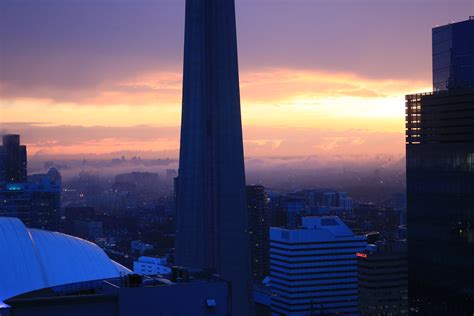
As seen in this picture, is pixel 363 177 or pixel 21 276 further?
pixel 363 177

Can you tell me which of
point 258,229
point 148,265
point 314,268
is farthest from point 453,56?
point 258,229

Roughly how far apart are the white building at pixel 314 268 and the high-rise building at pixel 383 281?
3.77 meters

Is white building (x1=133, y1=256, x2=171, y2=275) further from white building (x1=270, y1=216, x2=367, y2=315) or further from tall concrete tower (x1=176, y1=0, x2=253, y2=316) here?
tall concrete tower (x1=176, y1=0, x2=253, y2=316)

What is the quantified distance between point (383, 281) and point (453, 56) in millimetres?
37338

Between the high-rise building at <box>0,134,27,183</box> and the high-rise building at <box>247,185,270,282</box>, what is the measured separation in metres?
25.2

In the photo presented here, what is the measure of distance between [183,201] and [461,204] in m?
12.6

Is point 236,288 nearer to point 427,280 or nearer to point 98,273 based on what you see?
point 427,280

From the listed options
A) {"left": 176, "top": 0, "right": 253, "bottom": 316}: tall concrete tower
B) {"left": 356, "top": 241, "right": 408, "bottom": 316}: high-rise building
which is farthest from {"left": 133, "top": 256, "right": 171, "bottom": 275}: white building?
{"left": 176, "top": 0, "right": 253, "bottom": 316}: tall concrete tower

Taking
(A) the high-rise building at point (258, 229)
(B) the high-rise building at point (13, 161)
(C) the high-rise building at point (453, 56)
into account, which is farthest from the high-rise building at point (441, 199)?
(B) the high-rise building at point (13, 161)

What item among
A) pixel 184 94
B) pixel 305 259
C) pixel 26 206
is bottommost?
pixel 305 259

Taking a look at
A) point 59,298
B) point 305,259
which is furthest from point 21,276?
point 305,259

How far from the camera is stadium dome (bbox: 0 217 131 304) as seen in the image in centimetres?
1892

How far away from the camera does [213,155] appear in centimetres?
3872

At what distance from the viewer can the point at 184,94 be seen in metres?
39.1
